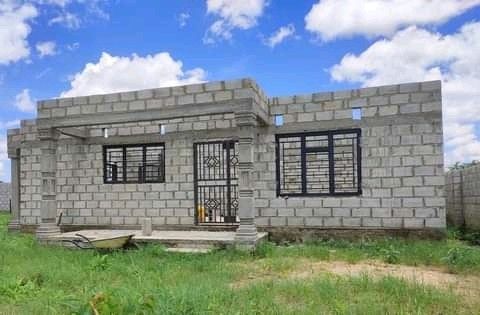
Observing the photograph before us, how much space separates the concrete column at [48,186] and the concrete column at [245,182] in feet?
14.3

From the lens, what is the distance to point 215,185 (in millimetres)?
9859

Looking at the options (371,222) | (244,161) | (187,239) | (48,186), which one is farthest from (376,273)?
(48,186)

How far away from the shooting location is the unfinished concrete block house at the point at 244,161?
8.20m

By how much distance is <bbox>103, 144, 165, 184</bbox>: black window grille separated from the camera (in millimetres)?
10109

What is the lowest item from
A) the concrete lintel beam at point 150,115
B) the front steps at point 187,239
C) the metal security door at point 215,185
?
the front steps at point 187,239

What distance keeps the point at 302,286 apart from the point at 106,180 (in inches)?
272

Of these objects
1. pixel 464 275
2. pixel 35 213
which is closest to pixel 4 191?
pixel 35 213

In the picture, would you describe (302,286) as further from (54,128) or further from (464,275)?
(54,128)

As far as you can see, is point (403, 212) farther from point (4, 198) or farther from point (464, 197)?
point (4, 198)

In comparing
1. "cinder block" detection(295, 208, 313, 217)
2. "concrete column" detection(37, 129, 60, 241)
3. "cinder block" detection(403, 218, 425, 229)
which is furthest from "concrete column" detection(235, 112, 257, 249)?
"concrete column" detection(37, 129, 60, 241)

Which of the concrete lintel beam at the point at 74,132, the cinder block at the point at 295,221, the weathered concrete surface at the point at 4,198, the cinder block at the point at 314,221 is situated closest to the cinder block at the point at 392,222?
the cinder block at the point at 314,221

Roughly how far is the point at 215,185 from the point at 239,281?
4400 millimetres

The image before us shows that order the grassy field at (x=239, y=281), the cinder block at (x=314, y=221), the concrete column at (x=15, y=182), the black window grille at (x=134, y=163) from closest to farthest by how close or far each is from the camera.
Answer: the grassy field at (x=239, y=281) < the cinder block at (x=314, y=221) < the black window grille at (x=134, y=163) < the concrete column at (x=15, y=182)

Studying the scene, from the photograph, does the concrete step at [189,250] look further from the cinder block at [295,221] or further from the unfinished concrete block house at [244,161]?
the cinder block at [295,221]
